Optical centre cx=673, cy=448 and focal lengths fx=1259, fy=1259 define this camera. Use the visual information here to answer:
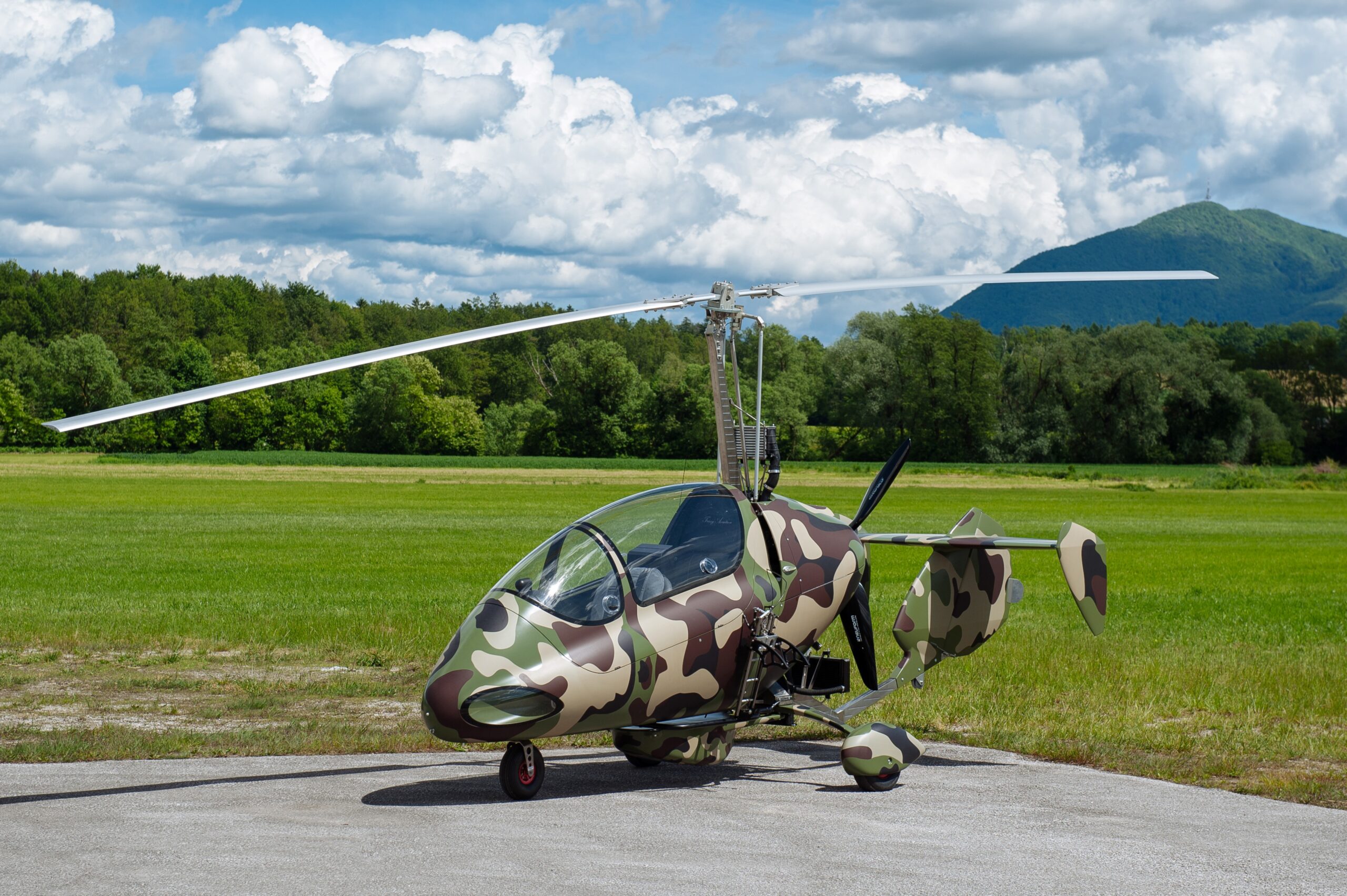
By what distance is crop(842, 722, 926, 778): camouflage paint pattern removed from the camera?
9539mm

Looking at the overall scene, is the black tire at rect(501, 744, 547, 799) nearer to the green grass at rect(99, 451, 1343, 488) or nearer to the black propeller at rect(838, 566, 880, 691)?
the black propeller at rect(838, 566, 880, 691)

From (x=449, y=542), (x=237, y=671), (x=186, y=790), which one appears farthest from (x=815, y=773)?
(x=449, y=542)

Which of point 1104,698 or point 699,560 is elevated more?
point 699,560

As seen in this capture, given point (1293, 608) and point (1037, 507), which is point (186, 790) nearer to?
point (1293, 608)

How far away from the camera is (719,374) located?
953 centimetres

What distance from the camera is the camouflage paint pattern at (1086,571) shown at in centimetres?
1039

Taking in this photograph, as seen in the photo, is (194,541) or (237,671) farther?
(194,541)

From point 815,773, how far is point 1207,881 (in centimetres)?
361

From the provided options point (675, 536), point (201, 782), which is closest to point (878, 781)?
point (675, 536)

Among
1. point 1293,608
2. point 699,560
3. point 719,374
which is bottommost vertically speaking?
point 1293,608

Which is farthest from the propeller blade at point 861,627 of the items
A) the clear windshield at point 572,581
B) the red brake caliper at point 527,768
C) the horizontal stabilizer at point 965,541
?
the red brake caliper at point 527,768

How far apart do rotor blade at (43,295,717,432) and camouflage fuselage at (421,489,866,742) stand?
185 centimetres

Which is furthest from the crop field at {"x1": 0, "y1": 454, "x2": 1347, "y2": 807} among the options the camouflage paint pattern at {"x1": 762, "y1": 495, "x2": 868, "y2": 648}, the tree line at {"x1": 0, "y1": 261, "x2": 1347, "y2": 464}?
the tree line at {"x1": 0, "y1": 261, "x2": 1347, "y2": 464}

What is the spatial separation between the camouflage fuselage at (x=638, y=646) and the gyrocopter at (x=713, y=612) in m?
0.01
